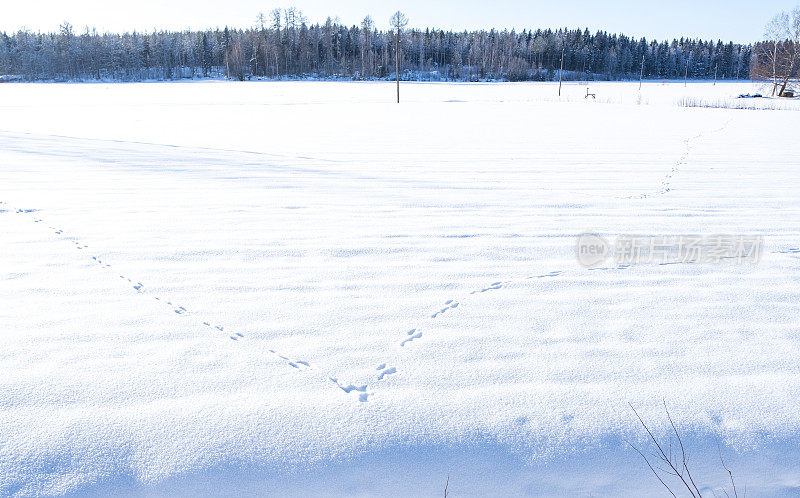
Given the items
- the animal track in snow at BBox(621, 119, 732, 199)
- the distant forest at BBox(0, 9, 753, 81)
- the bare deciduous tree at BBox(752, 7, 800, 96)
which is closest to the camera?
the animal track in snow at BBox(621, 119, 732, 199)

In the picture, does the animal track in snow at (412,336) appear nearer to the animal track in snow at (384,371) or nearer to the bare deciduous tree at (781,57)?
the animal track in snow at (384,371)

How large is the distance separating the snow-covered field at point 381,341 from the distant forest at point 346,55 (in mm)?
60101

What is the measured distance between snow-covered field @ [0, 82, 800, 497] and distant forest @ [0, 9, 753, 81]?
6010 centimetres

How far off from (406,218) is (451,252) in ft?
2.99

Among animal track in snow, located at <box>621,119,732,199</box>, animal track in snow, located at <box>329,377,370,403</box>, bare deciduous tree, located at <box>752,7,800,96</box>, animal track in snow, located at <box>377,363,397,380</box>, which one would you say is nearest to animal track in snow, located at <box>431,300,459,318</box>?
animal track in snow, located at <box>377,363,397,380</box>

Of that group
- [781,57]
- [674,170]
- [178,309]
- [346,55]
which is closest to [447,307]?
[178,309]

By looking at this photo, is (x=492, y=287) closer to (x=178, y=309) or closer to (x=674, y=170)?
(x=178, y=309)

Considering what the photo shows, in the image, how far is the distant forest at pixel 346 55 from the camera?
67.8m

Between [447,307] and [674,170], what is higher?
[674,170]

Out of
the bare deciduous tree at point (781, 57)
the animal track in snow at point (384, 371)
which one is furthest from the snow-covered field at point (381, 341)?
the bare deciduous tree at point (781, 57)

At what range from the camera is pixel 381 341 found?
2.54 meters

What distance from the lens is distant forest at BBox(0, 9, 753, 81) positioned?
67.8m

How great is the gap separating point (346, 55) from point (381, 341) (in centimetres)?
7793

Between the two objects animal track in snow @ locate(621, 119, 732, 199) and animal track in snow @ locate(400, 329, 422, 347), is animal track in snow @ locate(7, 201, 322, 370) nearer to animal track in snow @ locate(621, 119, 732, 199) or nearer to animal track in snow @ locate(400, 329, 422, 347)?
animal track in snow @ locate(400, 329, 422, 347)
